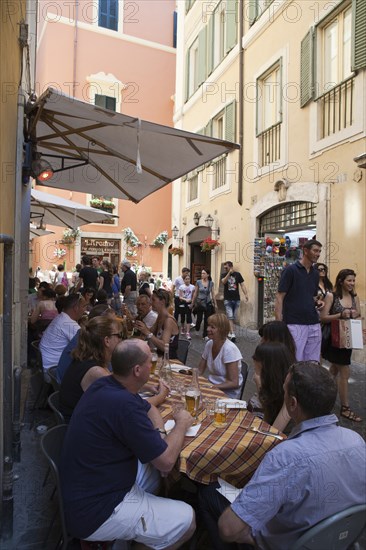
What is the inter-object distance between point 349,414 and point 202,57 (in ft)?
45.9

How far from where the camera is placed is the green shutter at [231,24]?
1242 centimetres

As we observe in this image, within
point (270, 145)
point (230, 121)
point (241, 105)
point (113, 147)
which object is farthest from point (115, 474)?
point (230, 121)

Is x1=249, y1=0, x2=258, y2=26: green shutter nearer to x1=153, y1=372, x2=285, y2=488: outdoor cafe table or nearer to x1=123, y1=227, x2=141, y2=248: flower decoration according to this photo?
x1=153, y1=372, x2=285, y2=488: outdoor cafe table

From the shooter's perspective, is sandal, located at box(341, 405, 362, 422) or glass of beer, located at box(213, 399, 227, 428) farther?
sandal, located at box(341, 405, 362, 422)

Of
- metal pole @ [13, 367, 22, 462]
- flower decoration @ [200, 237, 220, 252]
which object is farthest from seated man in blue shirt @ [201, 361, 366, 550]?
flower decoration @ [200, 237, 220, 252]

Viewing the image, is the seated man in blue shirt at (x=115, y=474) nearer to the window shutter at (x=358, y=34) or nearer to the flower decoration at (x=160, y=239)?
the window shutter at (x=358, y=34)

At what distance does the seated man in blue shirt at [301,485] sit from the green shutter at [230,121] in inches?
456

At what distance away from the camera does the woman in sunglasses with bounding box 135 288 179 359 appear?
4.52 m

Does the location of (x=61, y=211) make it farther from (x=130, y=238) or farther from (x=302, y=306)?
(x=130, y=238)

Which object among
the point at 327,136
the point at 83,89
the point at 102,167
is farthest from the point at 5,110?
the point at 83,89

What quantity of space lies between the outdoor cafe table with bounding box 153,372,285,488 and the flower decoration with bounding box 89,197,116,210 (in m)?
20.2

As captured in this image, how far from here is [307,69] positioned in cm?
883

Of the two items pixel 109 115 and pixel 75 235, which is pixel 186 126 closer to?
pixel 75 235

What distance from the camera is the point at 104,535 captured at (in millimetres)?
1924
